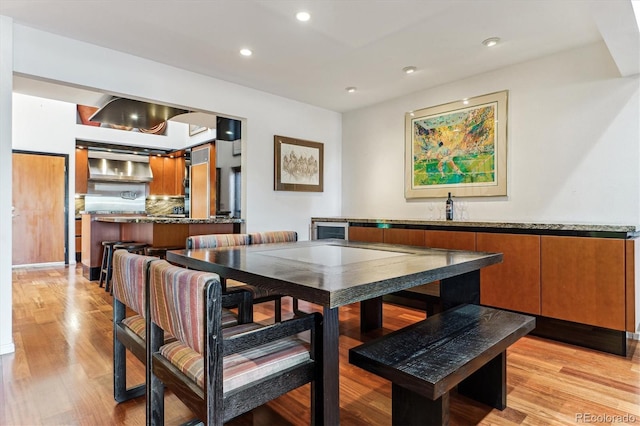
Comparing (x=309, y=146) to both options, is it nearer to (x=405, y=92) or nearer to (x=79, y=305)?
(x=405, y=92)

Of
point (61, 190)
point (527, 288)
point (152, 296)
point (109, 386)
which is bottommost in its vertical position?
point (109, 386)

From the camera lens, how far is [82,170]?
22.1 feet

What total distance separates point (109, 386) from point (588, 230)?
10.6ft

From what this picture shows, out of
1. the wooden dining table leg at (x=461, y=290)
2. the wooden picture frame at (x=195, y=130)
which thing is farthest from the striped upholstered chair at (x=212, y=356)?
the wooden picture frame at (x=195, y=130)

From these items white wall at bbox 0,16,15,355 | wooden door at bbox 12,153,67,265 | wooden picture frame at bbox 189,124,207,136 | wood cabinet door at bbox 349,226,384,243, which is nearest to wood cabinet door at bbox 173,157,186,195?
wooden picture frame at bbox 189,124,207,136

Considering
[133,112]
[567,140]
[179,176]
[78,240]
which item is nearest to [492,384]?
[567,140]

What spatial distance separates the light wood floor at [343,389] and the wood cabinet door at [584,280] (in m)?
0.26

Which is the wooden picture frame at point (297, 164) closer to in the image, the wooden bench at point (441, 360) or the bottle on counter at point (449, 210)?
the bottle on counter at point (449, 210)

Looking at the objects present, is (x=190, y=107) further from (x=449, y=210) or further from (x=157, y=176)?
(x=157, y=176)

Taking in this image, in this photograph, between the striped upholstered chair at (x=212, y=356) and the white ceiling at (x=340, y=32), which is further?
the white ceiling at (x=340, y=32)

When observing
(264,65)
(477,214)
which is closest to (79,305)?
(264,65)

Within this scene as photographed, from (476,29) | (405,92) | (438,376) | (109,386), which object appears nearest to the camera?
(438,376)

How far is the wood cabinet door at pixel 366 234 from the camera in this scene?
3.80 meters

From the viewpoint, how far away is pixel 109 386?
1968mm
